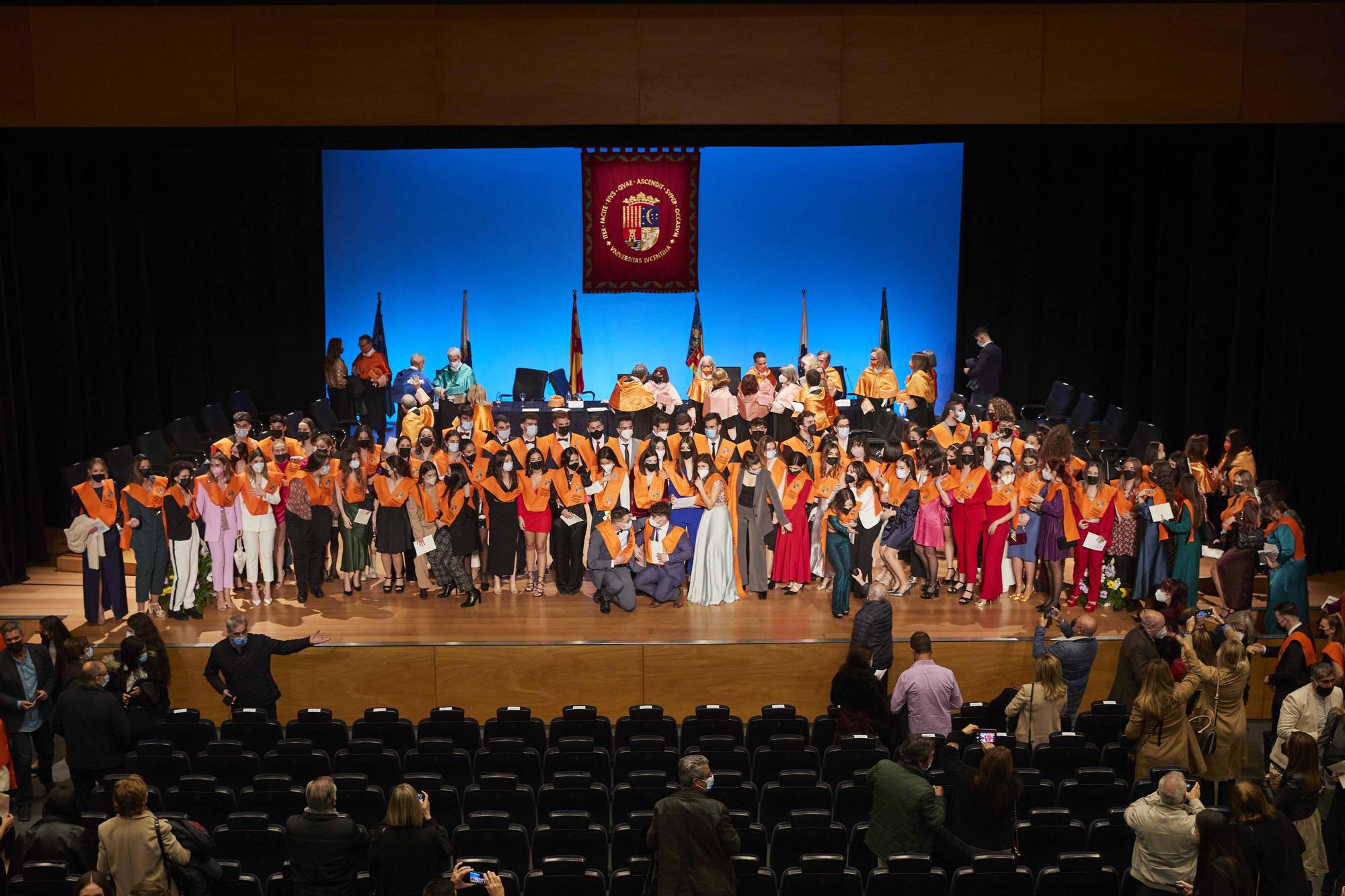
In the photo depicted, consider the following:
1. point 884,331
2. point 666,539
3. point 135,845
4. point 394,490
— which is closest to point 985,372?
point 884,331

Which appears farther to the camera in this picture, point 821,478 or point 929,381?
point 929,381

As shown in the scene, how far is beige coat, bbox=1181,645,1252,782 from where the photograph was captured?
8742 millimetres

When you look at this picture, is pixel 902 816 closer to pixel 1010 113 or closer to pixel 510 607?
pixel 510 607

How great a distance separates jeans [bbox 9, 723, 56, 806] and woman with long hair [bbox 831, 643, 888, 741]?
561cm

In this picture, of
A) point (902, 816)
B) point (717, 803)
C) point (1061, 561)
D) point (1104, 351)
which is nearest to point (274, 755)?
Answer: point (717, 803)

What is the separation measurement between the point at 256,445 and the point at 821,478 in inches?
217

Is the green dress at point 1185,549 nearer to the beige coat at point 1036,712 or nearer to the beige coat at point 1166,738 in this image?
the beige coat at point 1166,738

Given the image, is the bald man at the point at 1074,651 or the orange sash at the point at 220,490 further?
the orange sash at the point at 220,490

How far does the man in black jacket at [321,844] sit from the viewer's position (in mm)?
6512

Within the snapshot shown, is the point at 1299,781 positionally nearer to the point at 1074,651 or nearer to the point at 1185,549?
the point at 1074,651

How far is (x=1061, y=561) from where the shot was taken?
11.8 metres

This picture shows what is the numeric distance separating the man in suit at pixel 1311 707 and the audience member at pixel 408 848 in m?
5.27

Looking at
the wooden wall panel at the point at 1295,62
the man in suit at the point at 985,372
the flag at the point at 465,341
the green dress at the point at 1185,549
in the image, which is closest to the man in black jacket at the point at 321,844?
the green dress at the point at 1185,549

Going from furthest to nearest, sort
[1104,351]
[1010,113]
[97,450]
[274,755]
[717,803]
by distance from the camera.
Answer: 1. [1104,351]
2. [97,450]
3. [1010,113]
4. [274,755]
5. [717,803]
